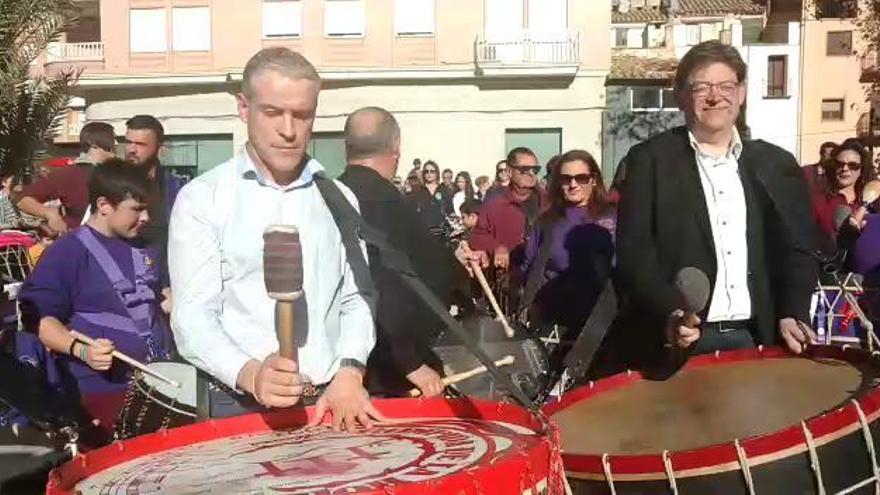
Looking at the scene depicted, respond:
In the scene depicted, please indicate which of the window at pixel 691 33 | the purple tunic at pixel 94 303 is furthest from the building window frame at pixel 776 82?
the purple tunic at pixel 94 303

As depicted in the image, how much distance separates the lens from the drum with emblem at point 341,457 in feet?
6.50

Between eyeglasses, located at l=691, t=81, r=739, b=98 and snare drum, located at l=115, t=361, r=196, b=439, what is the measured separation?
68.8 inches

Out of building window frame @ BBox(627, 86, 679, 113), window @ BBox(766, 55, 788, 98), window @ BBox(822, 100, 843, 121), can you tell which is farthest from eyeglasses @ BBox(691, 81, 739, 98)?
window @ BBox(822, 100, 843, 121)

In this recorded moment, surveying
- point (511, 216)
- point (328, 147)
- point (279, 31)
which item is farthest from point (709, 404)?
point (279, 31)

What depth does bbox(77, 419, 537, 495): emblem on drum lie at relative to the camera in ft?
6.57

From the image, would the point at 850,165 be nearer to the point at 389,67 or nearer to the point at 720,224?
the point at 720,224

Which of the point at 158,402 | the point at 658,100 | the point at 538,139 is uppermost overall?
the point at 658,100

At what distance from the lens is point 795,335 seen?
3.43 metres

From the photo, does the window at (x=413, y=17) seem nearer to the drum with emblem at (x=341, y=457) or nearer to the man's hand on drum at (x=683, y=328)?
the man's hand on drum at (x=683, y=328)

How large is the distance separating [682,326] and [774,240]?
0.57 meters

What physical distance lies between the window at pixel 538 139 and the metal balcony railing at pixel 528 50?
166cm

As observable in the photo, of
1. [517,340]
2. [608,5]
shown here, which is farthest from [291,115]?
[608,5]

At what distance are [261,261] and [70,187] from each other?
148 inches

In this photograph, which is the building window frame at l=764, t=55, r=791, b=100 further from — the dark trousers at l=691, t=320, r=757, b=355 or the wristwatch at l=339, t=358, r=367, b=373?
the wristwatch at l=339, t=358, r=367, b=373
